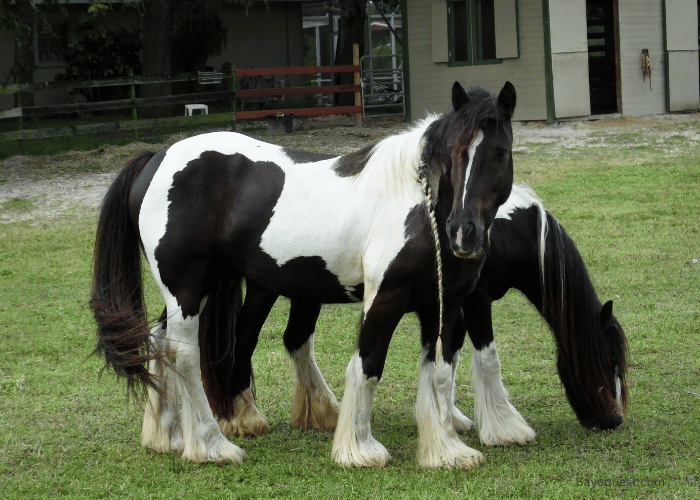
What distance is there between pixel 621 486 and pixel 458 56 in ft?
45.0

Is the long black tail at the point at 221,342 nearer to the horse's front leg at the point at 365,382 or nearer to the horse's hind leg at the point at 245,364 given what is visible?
the horse's hind leg at the point at 245,364

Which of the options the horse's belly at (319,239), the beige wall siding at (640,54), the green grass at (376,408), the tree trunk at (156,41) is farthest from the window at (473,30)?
the horse's belly at (319,239)

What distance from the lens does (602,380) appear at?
4.36 m

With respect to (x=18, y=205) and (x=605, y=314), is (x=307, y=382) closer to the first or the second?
(x=605, y=314)

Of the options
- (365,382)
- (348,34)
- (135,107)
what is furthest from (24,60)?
(365,382)

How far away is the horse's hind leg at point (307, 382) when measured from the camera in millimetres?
4656

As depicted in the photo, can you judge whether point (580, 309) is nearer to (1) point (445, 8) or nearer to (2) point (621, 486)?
(2) point (621, 486)

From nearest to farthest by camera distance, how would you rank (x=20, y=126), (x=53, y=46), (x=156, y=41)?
(x=20, y=126)
(x=156, y=41)
(x=53, y=46)

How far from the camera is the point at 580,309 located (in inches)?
173

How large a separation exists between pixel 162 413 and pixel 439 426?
1.45 m

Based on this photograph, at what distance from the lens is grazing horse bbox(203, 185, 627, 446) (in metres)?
4.36

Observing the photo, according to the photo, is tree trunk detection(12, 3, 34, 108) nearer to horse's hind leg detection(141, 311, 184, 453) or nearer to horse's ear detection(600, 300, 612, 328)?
horse's hind leg detection(141, 311, 184, 453)

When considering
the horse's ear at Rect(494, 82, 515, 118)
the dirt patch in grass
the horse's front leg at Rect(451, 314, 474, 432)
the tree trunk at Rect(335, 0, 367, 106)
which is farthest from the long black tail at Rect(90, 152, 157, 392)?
the tree trunk at Rect(335, 0, 367, 106)

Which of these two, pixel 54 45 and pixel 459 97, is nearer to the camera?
pixel 459 97
